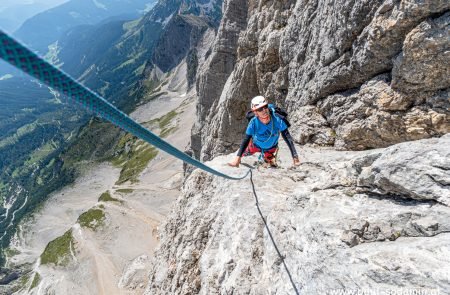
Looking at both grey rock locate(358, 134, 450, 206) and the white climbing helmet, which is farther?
the white climbing helmet

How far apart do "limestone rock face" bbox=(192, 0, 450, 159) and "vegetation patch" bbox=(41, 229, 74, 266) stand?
234ft

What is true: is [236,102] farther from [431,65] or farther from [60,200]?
[60,200]

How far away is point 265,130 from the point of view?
13.3 m

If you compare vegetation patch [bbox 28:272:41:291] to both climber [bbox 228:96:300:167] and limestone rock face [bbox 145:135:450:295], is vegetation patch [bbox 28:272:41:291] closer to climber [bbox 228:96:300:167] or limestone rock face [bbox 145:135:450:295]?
limestone rock face [bbox 145:135:450:295]

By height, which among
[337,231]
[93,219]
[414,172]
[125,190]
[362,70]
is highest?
[362,70]

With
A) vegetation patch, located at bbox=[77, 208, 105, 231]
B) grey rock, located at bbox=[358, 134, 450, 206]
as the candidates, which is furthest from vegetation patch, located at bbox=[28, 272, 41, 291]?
grey rock, located at bbox=[358, 134, 450, 206]

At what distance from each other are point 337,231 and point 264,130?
632cm

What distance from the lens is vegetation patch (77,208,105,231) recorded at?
88125 millimetres

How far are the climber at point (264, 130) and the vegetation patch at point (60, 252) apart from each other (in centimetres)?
7922

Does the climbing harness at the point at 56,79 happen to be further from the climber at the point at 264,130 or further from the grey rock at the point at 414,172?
the climber at the point at 264,130

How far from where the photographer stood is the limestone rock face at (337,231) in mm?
6398

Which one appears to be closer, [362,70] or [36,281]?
[362,70]

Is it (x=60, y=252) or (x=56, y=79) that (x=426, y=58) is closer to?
(x=56, y=79)

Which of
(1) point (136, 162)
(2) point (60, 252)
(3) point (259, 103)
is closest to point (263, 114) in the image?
(3) point (259, 103)
